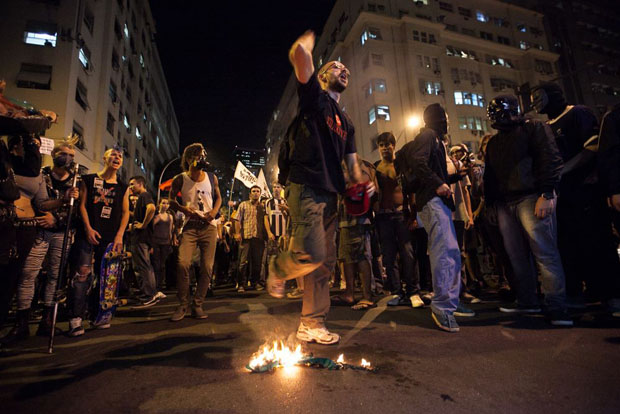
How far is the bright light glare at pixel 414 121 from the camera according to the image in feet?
103

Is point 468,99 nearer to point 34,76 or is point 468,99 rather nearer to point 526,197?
point 526,197

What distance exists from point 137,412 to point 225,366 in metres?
0.69

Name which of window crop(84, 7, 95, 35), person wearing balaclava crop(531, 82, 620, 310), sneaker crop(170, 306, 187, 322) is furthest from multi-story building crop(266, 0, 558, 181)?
sneaker crop(170, 306, 187, 322)

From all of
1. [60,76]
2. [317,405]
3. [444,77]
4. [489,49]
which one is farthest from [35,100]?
[489,49]

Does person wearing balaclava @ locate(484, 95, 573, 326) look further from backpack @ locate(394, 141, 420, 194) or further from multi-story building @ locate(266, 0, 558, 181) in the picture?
multi-story building @ locate(266, 0, 558, 181)

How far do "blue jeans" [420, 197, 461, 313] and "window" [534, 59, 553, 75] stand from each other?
50680 millimetres

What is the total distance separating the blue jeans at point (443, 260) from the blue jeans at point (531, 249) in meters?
0.83

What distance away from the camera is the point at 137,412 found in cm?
162

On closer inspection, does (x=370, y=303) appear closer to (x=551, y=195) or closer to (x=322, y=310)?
(x=322, y=310)

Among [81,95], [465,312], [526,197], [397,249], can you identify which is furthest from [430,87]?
[465,312]

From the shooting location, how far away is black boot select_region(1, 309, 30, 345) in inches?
129

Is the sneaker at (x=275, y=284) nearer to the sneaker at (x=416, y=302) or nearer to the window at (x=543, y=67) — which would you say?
the sneaker at (x=416, y=302)

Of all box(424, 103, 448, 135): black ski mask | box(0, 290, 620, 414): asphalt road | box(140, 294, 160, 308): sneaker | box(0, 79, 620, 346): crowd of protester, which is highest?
box(424, 103, 448, 135): black ski mask

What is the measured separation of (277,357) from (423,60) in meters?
38.9
